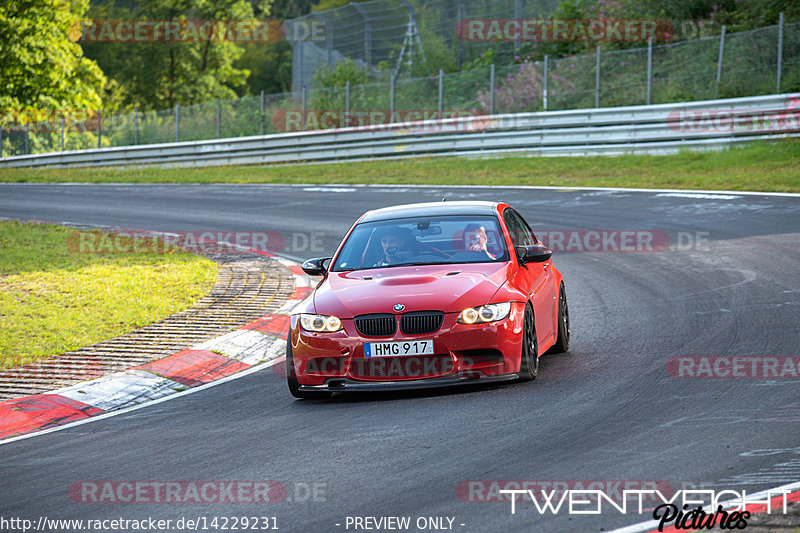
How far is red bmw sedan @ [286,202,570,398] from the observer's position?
7840mm

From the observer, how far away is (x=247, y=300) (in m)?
12.6

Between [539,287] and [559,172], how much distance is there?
16905 mm

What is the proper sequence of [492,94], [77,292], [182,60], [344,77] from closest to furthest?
[77,292] < [492,94] < [344,77] < [182,60]

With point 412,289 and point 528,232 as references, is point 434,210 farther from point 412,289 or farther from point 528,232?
point 412,289

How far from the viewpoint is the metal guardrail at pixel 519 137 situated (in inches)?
942

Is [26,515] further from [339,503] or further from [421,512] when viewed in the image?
[421,512]

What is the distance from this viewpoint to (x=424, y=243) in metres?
9.12
